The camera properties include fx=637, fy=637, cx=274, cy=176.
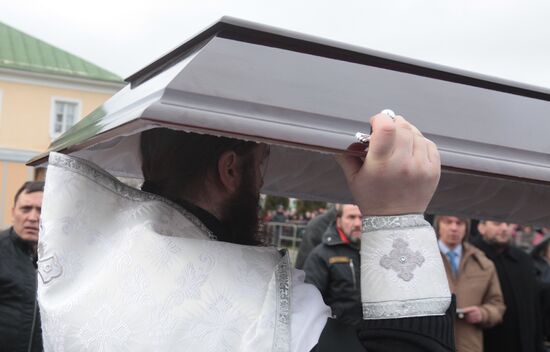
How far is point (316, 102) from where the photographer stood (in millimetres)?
1012

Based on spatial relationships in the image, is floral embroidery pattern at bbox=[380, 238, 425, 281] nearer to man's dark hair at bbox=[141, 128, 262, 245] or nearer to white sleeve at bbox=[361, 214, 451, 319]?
white sleeve at bbox=[361, 214, 451, 319]

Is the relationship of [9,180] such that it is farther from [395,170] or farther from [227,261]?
[395,170]

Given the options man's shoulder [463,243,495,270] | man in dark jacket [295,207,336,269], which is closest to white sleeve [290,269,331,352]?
man's shoulder [463,243,495,270]

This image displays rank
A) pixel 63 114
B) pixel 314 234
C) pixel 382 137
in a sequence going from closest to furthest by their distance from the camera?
1. pixel 382 137
2. pixel 314 234
3. pixel 63 114

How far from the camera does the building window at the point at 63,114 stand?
2503 cm

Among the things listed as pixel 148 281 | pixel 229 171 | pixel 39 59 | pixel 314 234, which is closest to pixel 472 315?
pixel 314 234

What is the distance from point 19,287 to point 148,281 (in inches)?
91.9

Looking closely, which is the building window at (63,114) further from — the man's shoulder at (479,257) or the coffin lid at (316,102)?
the coffin lid at (316,102)

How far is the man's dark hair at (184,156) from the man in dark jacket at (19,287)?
6.58 ft

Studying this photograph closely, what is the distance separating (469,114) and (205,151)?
50cm

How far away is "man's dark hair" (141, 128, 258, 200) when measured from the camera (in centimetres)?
124

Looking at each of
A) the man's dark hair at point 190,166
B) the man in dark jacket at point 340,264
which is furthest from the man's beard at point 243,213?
the man in dark jacket at point 340,264

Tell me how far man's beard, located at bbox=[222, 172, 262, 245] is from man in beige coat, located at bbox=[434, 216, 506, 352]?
262 cm

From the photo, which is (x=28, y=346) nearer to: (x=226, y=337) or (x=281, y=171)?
(x=281, y=171)
